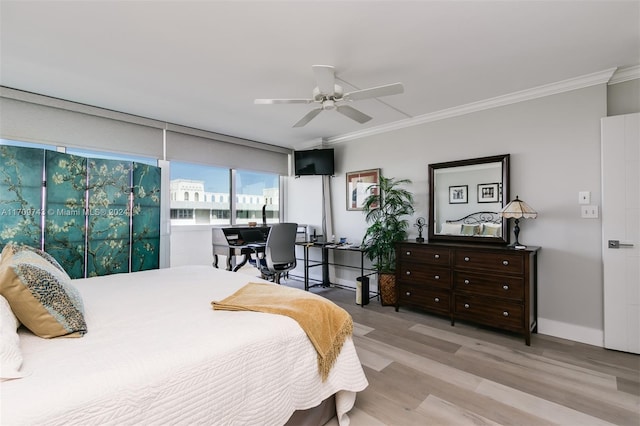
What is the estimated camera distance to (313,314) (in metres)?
1.62

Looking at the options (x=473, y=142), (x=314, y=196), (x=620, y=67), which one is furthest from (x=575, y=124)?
(x=314, y=196)

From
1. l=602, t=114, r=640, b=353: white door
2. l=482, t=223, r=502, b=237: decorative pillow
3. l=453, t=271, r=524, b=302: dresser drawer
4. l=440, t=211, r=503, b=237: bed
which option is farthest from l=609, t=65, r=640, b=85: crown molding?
l=453, t=271, r=524, b=302: dresser drawer

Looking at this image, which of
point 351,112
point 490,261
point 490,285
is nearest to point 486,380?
point 490,285

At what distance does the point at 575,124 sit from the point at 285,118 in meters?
3.13

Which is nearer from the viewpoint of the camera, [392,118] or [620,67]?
[620,67]

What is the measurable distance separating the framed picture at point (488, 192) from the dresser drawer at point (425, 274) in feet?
3.01

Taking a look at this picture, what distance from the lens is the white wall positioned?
272 centimetres

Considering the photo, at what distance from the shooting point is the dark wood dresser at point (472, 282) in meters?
2.71

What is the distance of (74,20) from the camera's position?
1913 millimetres

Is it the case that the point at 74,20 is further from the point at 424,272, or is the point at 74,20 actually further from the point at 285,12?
the point at 424,272

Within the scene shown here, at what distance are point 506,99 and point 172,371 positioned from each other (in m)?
3.79

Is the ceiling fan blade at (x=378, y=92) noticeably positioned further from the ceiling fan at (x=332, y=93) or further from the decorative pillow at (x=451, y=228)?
the decorative pillow at (x=451, y=228)

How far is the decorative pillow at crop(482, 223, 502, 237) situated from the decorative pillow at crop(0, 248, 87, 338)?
356 cm

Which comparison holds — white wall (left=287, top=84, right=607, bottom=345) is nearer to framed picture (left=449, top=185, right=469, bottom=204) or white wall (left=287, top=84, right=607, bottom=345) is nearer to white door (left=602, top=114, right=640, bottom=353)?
white door (left=602, top=114, right=640, bottom=353)
